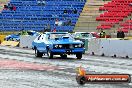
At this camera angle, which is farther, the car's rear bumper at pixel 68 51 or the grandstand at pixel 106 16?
the grandstand at pixel 106 16

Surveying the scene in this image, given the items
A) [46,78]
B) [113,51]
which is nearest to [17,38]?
[113,51]

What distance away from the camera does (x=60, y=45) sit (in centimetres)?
2769

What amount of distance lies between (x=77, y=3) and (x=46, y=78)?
50.6m

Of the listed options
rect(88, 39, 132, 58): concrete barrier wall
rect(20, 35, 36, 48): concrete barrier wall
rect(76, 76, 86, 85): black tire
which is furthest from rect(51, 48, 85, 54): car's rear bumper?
rect(20, 35, 36, 48): concrete barrier wall

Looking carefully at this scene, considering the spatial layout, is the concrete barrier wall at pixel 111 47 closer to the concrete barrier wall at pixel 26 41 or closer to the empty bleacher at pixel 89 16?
the concrete barrier wall at pixel 26 41

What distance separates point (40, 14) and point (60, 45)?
126ft

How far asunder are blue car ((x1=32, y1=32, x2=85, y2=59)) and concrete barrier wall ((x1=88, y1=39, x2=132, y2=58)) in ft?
12.3

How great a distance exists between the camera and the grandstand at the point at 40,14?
6325 centimetres

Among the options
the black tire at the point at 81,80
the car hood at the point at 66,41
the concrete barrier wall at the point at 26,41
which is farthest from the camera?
the concrete barrier wall at the point at 26,41

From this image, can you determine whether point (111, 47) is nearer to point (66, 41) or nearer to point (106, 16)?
point (66, 41)

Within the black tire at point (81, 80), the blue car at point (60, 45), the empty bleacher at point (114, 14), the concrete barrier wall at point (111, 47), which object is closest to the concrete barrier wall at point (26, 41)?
the concrete barrier wall at point (111, 47)

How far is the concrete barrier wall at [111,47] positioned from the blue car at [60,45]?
3756 millimetres

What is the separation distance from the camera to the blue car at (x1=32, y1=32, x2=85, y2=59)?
27.6 metres

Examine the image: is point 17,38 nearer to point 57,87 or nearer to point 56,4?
point 56,4
